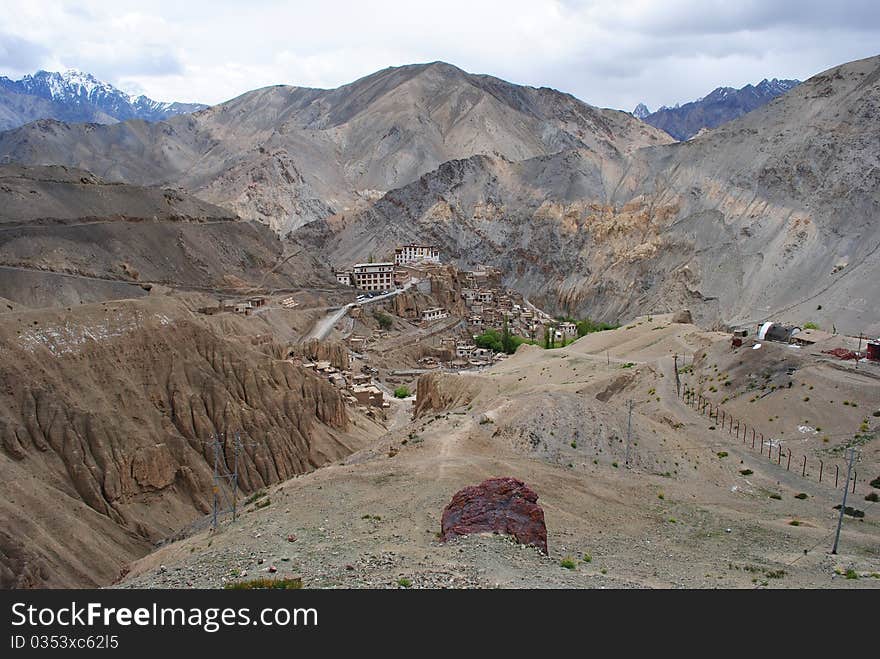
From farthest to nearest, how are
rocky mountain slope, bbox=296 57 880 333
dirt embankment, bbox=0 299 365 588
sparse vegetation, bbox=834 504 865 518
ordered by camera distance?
rocky mountain slope, bbox=296 57 880 333, dirt embankment, bbox=0 299 365 588, sparse vegetation, bbox=834 504 865 518

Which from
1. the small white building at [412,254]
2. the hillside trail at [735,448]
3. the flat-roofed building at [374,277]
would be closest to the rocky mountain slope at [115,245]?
the flat-roofed building at [374,277]

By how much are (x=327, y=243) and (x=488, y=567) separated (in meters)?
107

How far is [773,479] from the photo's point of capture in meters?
29.0

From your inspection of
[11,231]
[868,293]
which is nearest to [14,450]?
[11,231]

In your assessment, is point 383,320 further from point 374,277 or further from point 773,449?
point 773,449

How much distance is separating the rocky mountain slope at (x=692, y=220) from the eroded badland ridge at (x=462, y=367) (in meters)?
0.37

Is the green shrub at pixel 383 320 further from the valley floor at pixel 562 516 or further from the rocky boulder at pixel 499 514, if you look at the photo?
the rocky boulder at pixel 499 514

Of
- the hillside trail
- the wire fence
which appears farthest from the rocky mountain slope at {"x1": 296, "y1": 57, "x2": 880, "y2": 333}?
the hillside trail

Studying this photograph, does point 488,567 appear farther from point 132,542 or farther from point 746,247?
point 746,247

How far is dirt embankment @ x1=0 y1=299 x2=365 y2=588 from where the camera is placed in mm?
26391

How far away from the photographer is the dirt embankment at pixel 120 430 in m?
26.4

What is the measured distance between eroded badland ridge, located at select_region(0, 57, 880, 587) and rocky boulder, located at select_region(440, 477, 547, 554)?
0.43 m

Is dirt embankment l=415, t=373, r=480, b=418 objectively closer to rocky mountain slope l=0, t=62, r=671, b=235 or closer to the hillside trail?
the hillside trail

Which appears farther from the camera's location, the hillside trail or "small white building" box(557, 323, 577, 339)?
"small white building" box(557, 323, 577, 339)
